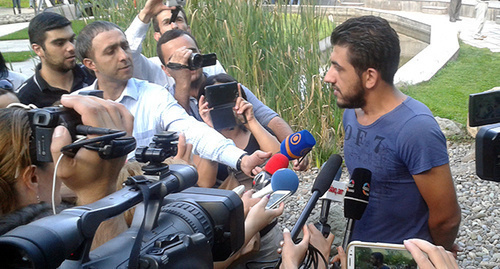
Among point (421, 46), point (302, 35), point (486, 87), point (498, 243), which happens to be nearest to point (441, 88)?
point (486, 87)

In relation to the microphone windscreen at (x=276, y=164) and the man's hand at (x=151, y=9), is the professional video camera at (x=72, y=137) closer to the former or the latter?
the microphone windscreen at (x=276, y=164)

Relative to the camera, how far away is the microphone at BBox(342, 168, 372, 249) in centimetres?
187

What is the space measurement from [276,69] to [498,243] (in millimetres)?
2142

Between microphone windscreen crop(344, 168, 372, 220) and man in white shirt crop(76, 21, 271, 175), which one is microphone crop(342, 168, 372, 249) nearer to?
microphone windscreen crop(344, 168, 372, 220)

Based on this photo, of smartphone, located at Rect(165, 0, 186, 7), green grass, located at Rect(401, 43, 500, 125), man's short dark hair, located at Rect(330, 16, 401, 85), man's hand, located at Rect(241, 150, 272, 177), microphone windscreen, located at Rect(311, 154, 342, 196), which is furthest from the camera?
green grass, located at Rect(401, 43, 500, 125)

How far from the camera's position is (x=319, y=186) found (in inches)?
68.6

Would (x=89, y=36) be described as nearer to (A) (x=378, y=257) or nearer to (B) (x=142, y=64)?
(B) (x=142, y=64)

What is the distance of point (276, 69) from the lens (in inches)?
176

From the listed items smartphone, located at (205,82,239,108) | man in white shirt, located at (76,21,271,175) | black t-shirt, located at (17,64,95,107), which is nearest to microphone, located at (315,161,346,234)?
man in white shirt, located at (76,21,271,175)

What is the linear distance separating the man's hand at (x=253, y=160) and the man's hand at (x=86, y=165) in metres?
0.79

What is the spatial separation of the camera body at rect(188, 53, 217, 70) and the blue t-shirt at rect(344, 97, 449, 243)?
100cm

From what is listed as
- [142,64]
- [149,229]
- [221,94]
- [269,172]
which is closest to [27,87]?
[142,64]

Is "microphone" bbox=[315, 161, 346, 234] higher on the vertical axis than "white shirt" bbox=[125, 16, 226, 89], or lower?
lower

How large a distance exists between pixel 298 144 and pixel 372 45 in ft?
1.54
